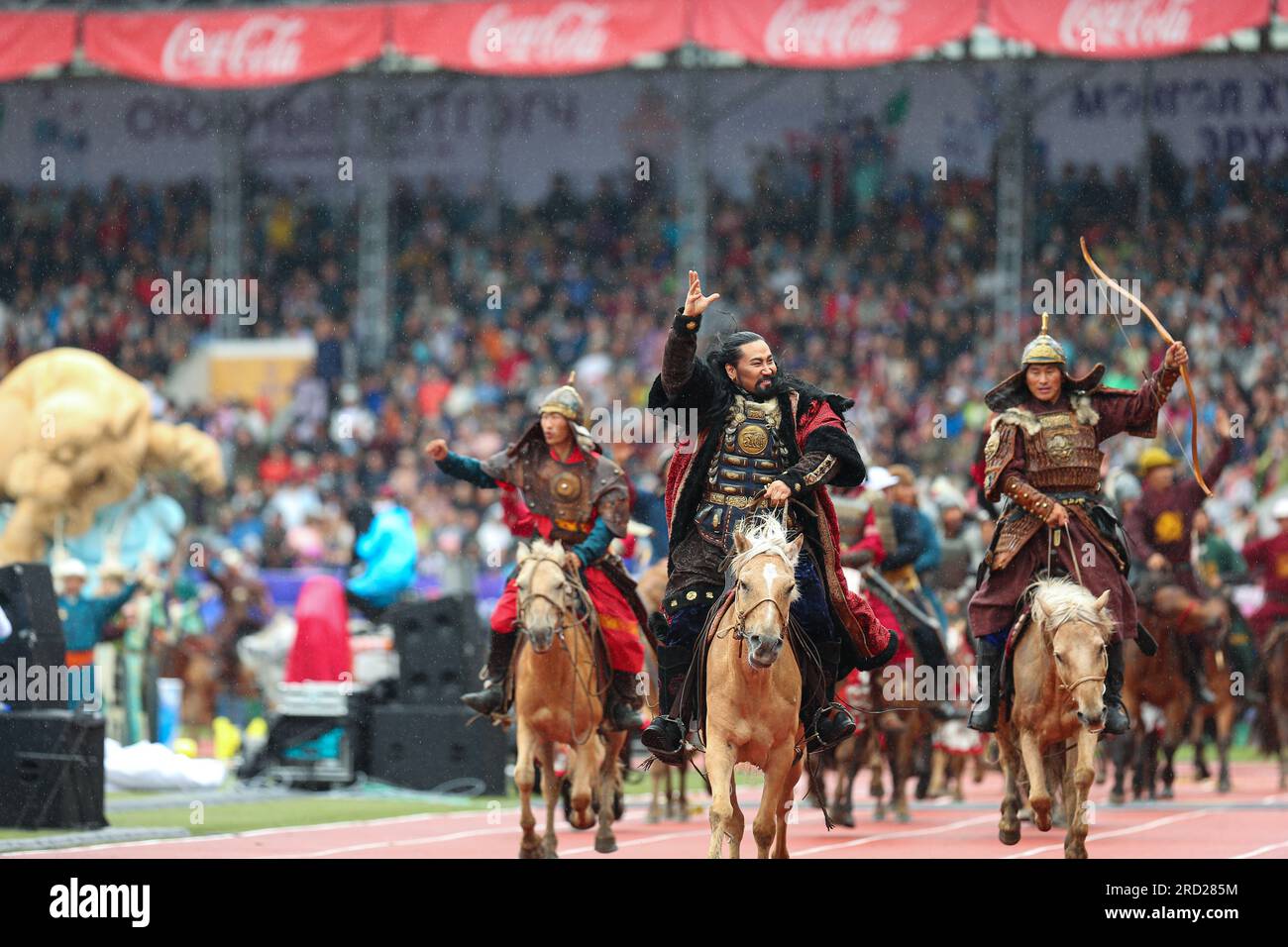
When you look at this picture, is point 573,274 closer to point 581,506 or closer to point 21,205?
point 21,205

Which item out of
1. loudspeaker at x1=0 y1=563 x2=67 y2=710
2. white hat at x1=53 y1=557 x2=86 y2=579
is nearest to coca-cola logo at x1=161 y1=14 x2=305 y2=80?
white hat at x1=53 y1=557 x2=86 y2=579

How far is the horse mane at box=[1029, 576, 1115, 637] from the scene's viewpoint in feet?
40.0

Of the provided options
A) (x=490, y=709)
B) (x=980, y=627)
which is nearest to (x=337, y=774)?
(x=490, y=709)

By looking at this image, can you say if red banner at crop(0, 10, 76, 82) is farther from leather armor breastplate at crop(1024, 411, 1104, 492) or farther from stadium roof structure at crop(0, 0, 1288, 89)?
leather armor breastplate at crop(1024, 411, 1104, 492)

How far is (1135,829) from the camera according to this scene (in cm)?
1524

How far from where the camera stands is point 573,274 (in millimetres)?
33969

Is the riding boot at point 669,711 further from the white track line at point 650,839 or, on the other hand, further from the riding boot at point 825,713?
the white track line at point 650,839

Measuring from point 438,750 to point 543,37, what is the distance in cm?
1221

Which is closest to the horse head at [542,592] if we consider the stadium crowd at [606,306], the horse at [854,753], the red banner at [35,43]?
the horse at [854,753]

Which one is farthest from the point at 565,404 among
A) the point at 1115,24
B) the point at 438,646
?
the point at 1115,24

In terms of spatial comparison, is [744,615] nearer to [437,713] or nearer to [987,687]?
[987,687]

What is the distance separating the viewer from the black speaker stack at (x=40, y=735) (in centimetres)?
1452

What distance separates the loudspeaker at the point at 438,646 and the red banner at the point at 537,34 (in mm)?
10907
